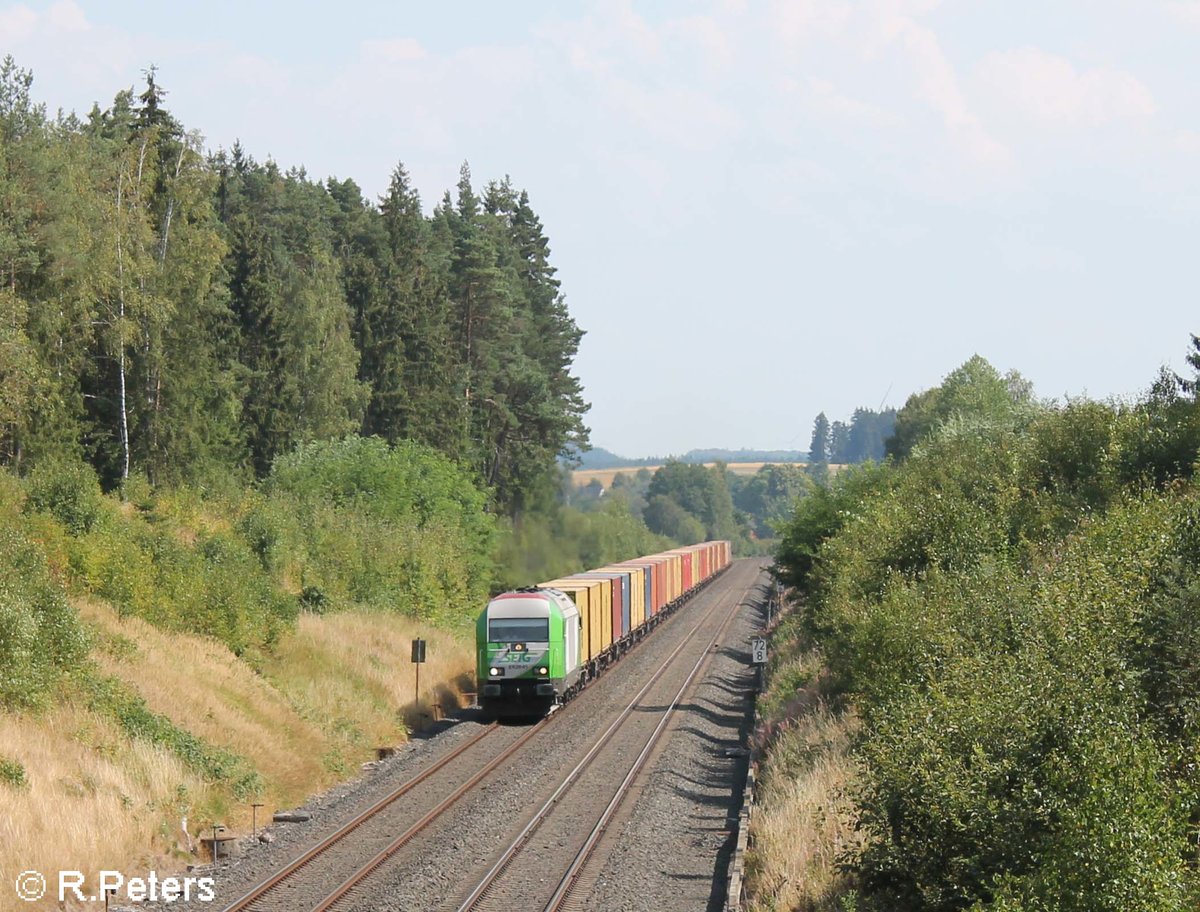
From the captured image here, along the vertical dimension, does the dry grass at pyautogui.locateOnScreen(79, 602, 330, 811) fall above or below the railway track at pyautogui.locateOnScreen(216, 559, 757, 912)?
above

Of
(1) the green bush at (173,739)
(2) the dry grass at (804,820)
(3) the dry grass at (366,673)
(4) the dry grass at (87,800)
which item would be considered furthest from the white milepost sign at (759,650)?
(4) the dry grass at (87,800)

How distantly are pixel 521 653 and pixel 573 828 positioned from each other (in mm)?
9850

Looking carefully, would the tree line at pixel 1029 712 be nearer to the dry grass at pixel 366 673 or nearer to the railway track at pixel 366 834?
the railway track at pixel 366 834

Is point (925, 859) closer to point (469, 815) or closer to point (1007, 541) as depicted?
point (469, 815)

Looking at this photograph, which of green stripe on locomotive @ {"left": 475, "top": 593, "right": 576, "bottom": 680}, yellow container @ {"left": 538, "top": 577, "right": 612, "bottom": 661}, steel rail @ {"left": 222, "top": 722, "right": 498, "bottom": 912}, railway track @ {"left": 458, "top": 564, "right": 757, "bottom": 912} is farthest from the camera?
yellow container @ {"left": 538, "top": 577, "right": 612, "bottom": 661}

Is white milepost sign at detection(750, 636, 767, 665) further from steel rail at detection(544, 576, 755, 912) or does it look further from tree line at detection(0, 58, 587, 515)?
tree line at detection(0, 58, 587, 515)

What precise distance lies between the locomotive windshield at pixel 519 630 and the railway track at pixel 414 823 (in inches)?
82.6

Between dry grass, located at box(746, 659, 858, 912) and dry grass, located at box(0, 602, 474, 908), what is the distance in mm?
7989

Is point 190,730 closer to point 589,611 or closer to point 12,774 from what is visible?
point 12,774

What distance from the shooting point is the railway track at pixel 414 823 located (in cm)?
1614

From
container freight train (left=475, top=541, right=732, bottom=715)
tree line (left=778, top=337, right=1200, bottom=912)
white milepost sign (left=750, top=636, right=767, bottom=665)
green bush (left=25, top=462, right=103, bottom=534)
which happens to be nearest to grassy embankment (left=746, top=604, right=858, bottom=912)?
tree line (left=778, top=337, right=1200, bottom=912)

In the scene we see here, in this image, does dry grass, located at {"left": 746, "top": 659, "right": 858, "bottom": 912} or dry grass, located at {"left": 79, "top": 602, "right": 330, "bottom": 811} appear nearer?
dry grass, located at {"left": 746, "top": 659, "right": 858, "bottom": 912}

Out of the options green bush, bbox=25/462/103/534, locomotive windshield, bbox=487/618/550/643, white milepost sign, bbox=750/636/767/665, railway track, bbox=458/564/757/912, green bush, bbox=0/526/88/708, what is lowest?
railway track, bbox=458/564/757/912

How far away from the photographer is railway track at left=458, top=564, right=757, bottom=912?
1612cm
